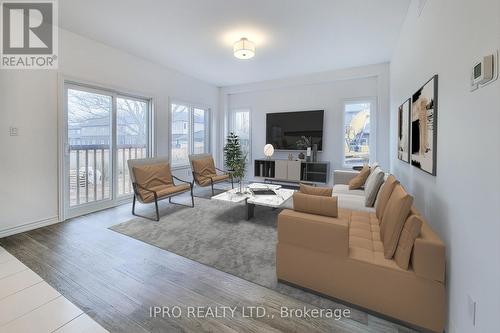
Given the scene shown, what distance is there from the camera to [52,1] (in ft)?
9.30

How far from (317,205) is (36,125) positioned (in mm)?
3858

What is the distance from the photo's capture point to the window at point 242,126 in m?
6.86

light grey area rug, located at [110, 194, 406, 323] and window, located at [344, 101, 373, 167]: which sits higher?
window, located at [344, 101, 373, 167]

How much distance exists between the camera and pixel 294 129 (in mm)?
6070

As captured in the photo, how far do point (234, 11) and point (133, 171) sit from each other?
2.80 meters

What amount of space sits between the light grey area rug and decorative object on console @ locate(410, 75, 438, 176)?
136cm

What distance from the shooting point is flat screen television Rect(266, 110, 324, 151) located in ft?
19.0

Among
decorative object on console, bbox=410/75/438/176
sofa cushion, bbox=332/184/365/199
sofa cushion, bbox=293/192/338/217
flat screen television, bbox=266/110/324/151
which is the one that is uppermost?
flat screen television, bbox=266/110/324/151

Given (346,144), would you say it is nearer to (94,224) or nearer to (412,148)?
(412,148)

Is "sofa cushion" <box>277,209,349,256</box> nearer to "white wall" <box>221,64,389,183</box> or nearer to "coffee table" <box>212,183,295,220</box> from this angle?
"coffee table" <box>212,183,295,220</box>

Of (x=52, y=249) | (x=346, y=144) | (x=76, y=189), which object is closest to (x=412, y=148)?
(x=346, y=144)

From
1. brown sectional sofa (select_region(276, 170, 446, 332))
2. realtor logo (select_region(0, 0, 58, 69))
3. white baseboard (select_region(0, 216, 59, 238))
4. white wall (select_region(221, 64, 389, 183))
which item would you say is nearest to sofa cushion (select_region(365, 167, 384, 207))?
brown sectional sofa (select_region(276, 170, 446, 332))

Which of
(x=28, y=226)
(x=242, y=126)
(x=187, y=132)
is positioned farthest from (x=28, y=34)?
(x=242, y=126)

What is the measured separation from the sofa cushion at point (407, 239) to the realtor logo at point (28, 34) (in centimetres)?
440
